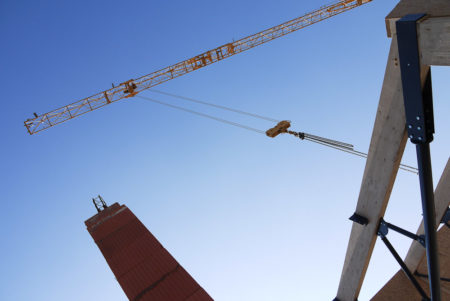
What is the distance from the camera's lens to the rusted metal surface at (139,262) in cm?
1024

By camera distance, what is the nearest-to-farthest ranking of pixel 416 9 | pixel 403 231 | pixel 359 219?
pixel 416 9, pixel 359 219, pixel 403 231

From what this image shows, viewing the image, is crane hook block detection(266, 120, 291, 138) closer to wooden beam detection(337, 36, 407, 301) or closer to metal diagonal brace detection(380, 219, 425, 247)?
wooden beam detection(337, 36, 407, 301)

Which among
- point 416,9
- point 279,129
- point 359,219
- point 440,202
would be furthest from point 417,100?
point 279,129

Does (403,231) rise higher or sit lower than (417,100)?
lower

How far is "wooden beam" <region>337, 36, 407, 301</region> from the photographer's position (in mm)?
2684

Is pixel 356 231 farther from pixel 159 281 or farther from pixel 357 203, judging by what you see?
pixel 159 281

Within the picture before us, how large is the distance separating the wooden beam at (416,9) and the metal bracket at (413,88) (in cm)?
9

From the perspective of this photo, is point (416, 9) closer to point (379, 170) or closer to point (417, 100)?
point (417, 100)

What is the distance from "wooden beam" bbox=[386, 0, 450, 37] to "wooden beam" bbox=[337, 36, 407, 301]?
0.57 feet

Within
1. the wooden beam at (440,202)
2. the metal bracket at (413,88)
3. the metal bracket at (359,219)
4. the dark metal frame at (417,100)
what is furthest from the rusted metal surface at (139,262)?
the metal bracket at (413,88)

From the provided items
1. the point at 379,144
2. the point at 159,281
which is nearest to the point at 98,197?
the point at 159,281

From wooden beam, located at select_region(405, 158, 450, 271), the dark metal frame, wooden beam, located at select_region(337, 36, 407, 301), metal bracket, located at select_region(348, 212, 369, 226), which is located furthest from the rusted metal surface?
the dark metal frame

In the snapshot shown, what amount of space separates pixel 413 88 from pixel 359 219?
6.97 ft

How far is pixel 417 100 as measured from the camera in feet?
7.79
